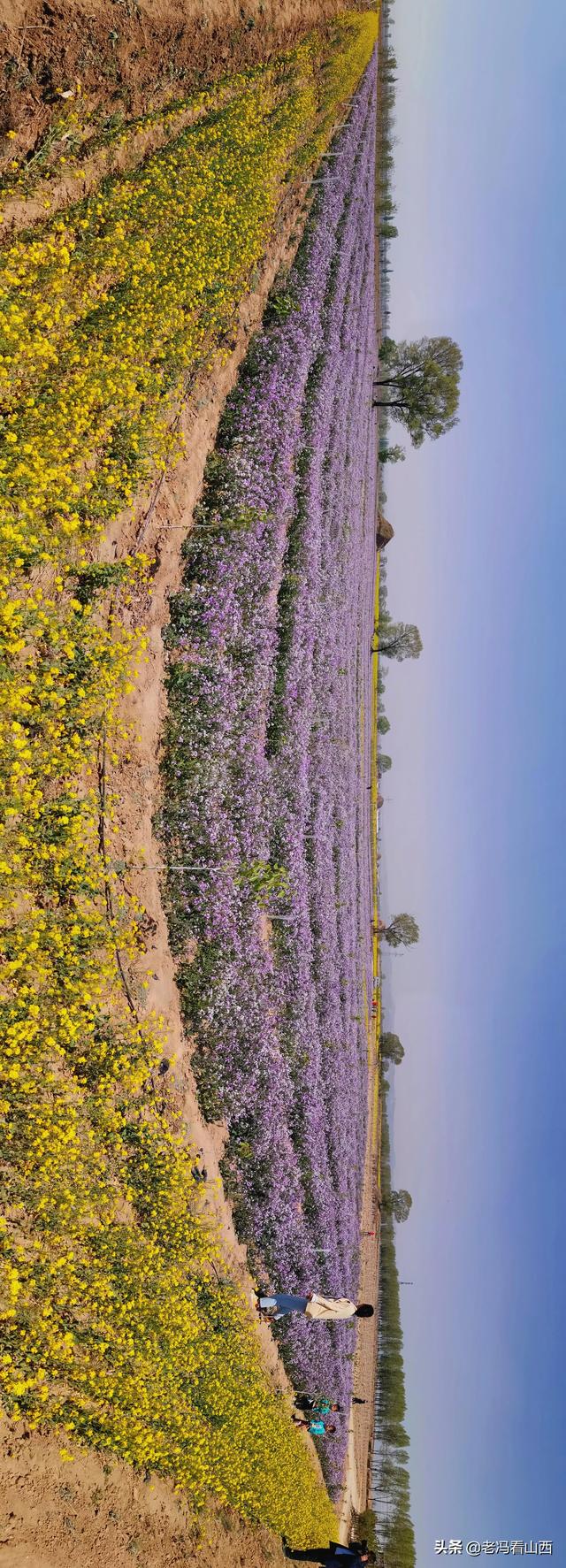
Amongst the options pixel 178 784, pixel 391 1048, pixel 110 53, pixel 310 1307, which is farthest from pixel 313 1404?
pixel 391 1048

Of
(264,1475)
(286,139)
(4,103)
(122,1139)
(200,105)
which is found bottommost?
(264,1475)

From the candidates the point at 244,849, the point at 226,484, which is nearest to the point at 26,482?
the point at 226,484

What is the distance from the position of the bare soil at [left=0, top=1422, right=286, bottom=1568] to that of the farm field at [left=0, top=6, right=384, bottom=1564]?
0.28 metres

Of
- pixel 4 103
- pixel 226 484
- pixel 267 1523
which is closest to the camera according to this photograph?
pixel 4 103

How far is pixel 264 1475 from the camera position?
49.7 feet

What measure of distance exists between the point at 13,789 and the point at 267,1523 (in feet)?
54.5

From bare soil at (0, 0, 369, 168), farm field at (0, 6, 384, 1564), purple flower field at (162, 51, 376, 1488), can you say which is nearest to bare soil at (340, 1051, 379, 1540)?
purple flower field at (162, 51, 376, 1488)

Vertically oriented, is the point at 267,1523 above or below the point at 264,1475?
below

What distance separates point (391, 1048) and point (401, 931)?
6.70 meters

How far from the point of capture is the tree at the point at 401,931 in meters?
47.2

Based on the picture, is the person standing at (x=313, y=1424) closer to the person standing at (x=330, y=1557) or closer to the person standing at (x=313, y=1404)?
the person standing at (x=313, y=1404)

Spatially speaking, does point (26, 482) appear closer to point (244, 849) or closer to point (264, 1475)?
point (244, 849)

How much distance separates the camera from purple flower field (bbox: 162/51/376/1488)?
1400cm

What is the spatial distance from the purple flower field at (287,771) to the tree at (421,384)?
7.99m
